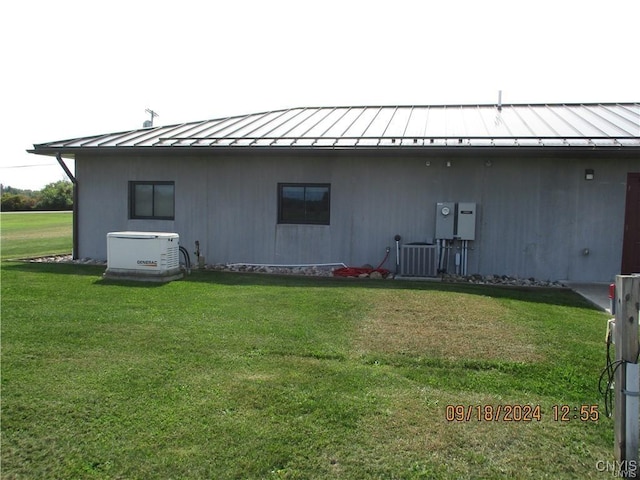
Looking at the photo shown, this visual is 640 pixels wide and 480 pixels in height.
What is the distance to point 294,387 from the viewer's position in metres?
3.68

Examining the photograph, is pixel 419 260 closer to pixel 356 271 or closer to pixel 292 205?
pixel 356 271

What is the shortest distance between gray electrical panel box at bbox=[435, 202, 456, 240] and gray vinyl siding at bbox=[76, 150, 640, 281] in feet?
0.78

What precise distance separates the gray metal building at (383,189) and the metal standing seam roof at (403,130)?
47mm

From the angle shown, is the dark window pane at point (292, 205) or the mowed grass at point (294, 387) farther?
the dark window pane at point (292, 205)

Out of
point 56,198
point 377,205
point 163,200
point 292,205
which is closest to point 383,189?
point 377,205

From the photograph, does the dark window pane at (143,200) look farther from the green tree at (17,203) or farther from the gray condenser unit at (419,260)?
the green tree at (17,203)

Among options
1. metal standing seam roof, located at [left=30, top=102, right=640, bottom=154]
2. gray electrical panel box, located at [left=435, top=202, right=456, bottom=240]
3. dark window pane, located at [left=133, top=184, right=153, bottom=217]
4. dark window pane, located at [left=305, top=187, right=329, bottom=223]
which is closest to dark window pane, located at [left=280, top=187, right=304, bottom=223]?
dark window pane, located at [left=305, top=187, right=329, bottom=223]

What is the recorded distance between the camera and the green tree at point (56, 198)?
143ft

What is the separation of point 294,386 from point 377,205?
20.5ft

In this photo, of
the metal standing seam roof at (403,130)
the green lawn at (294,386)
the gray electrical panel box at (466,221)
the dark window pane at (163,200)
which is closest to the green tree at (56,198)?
the metal standing seam roof at (403,130)

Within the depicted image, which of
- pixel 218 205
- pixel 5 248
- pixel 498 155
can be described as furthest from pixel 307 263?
pixel 5 248

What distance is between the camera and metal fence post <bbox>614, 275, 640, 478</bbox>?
104 inches

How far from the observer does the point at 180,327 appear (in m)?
5.25

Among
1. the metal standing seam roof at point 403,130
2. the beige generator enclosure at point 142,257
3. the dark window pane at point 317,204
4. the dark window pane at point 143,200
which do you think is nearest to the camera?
the beige generator enclosure at point 142,257
